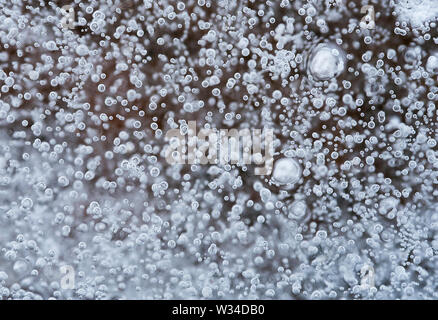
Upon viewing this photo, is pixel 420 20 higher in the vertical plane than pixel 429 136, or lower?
higher

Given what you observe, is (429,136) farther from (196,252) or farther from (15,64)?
(15,64)

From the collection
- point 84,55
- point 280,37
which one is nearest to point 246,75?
point 280,37

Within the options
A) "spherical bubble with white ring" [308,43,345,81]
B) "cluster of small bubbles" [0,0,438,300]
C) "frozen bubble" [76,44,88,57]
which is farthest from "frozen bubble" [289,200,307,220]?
"frozen bubble" [76,44,88,57]

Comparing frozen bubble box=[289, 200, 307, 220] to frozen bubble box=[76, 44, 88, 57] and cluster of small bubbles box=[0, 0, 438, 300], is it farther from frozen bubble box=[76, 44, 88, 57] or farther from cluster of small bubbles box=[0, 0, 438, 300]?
frozen bubble box=[76, 44, 88, 57]

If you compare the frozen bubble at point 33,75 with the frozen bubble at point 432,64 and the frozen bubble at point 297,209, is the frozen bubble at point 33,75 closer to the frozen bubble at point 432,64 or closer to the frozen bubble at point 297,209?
the frozen bubble at point 297,209

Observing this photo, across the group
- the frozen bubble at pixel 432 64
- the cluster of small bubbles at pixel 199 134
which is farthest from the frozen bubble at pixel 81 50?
the frozen bubble at pixel 432 64
